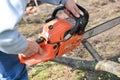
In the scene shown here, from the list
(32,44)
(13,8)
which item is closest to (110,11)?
(32,44)

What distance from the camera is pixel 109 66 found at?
3.02 m

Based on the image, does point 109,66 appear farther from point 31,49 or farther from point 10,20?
point 10,20

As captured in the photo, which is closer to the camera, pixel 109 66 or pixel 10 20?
pixel 10 20

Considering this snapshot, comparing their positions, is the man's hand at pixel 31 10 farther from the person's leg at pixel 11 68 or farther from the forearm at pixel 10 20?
the forearm at pixel 10 20

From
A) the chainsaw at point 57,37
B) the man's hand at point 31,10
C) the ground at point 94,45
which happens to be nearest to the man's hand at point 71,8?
the chainsaw at point 57,37

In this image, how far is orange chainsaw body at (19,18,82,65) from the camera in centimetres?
268

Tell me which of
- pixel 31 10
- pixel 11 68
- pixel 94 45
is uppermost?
pixel 11 68

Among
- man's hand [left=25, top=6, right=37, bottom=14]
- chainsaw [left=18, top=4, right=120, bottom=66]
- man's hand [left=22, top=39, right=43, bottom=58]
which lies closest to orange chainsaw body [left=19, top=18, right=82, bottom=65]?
chainsaw [left=18, top=4, right=120, bottom=66]

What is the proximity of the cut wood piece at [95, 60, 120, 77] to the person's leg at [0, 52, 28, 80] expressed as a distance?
0.70 meters

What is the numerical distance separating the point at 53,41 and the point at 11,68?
393 millimetres

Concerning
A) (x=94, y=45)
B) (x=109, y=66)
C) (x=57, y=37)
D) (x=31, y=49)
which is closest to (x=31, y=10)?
(x=94, y=45)

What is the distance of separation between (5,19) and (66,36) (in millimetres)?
857

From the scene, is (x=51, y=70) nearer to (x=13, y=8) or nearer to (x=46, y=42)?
(x=46, y=42)

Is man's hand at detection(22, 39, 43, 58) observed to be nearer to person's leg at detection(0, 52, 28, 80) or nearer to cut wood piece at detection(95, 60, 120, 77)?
person's leg at detection(0, 52, 28, 80)
